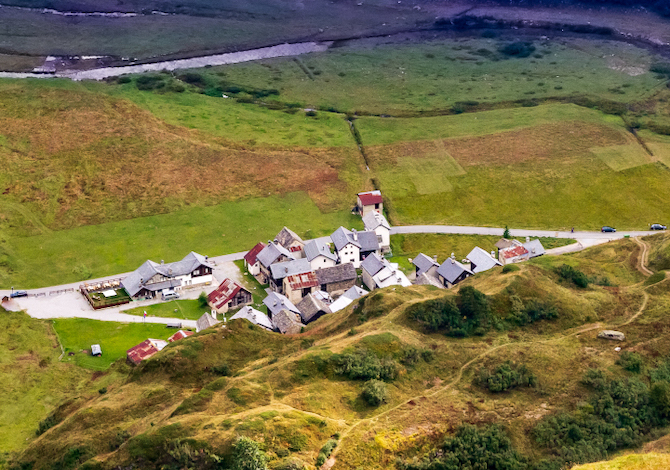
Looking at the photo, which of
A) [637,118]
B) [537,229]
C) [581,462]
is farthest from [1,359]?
[637,118]

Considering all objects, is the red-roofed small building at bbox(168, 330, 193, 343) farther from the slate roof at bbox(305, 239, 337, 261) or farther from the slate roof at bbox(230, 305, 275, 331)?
the slate roof at bbox(305, 239, 337, 261)

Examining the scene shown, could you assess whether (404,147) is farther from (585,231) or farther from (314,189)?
(585,231)

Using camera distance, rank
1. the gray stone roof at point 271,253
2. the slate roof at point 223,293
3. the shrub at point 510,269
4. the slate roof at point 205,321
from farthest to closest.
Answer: the gray stone roof at point 271,253 → the slate roof at point 223,293 → the slate roof at point 205,321 → the shrub at point 510,269

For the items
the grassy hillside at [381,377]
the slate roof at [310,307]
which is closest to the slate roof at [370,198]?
the slate roof at [310,307]

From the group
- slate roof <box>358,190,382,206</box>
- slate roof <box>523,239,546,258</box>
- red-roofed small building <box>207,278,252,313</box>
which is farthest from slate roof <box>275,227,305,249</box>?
slate roof <box>523,239,546,258</box>

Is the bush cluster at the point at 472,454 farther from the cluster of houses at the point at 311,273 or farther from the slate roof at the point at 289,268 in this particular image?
the slate roof at the point at 289,268

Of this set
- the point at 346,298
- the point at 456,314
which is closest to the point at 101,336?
the point at 346,298

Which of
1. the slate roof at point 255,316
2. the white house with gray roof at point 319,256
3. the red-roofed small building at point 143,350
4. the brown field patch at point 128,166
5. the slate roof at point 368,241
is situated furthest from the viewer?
the brown field patch at point 128,166
